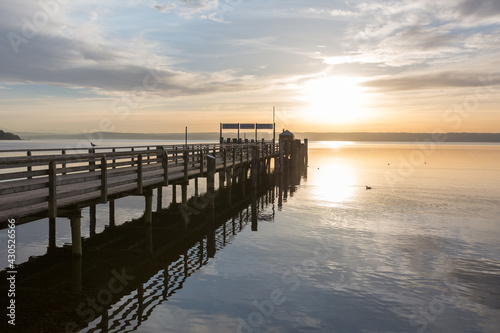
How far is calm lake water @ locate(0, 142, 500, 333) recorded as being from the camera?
9141 mm

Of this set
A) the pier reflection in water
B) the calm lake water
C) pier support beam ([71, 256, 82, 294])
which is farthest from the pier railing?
the calm lake water

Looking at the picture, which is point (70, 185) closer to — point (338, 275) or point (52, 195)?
point (52, 195)

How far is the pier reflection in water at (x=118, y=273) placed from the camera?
899 centimetres

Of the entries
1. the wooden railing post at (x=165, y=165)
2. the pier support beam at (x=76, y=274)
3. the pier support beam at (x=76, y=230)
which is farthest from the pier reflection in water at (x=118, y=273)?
the wooden railing post at (x=165, y=165)

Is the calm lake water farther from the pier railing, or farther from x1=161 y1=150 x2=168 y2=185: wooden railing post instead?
x1=161 y1=150 x2=168 y2=185: wooden railing post

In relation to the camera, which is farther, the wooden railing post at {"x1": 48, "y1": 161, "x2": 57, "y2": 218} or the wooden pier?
the wooden railing post at {"x1": 48, "y1": 161, "x2": 57, "y2": 218}

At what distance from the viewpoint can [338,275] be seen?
480 inches

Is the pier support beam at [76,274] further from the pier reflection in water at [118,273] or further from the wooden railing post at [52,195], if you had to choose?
the wooden railing post at [52,195]

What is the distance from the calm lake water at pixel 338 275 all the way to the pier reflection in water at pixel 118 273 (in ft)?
0.83

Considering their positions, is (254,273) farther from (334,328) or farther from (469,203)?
(469,203)

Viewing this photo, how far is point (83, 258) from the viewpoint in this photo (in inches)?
522

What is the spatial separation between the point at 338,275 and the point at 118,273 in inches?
260

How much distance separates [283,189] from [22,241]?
71.6ft

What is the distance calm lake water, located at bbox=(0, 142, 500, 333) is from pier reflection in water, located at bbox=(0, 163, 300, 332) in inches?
9.9
